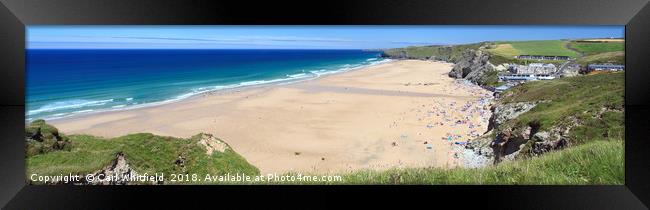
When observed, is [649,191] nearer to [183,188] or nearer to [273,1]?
[273,1]

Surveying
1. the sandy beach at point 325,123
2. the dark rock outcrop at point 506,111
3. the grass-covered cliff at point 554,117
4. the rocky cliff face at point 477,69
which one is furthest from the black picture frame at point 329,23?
the rocky cliff face at point 477,69

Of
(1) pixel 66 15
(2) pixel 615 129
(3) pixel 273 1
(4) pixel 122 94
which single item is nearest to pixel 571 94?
(2) pixel 615 129

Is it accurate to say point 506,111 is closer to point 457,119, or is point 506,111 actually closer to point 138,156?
point 457,119

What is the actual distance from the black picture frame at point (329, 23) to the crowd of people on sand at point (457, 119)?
1.15 m

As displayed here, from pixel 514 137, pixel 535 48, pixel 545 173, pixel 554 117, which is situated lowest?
pixel 545 173

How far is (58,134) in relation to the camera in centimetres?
521

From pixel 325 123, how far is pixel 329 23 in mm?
4227

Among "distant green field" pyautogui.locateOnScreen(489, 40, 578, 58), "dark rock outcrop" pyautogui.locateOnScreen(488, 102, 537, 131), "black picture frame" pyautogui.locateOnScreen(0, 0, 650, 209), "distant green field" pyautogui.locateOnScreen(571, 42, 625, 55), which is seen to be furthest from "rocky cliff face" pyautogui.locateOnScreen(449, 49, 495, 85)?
"black picture frame" pyautogui.locateOnScreen(0, 0, 650, 209)

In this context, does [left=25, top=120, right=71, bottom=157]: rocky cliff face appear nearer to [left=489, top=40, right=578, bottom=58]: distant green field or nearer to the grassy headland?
the grassy headland

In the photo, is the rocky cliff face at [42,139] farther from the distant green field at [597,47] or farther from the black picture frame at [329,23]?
the distant green field at [597,47]

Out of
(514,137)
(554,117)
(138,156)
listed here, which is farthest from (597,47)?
(138,156)

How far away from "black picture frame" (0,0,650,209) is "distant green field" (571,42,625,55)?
4.4 inches

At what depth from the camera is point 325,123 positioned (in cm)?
837

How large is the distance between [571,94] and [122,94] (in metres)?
7.16
